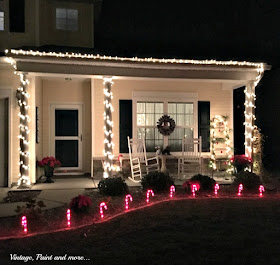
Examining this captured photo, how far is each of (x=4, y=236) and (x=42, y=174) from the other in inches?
206

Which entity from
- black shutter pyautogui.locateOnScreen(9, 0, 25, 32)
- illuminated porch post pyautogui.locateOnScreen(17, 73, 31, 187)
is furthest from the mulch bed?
black shutter pyautogui.locateOnScreen(9, 0, 25, 32)

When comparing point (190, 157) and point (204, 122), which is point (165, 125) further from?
point (204, 122)

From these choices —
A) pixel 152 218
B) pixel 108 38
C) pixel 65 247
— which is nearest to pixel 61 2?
pixel 108 38

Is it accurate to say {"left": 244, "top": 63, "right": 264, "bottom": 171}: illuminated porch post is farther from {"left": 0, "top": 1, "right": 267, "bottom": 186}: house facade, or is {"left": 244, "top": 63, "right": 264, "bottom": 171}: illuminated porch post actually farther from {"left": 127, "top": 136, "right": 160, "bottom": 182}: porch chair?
{"left": 127, "top": 136, "right": 160, "bottom": 182}: porch chair

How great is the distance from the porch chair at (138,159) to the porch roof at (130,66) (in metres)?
1.81

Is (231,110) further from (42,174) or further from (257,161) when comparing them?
(42,174)

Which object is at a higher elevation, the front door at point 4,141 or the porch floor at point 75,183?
the front door at point 4,141

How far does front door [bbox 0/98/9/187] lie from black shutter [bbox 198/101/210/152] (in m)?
5.10

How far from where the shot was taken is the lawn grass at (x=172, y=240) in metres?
3.66

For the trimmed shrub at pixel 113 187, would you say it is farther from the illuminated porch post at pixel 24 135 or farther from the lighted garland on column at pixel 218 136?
the lighted garland on column at pixel 218 136

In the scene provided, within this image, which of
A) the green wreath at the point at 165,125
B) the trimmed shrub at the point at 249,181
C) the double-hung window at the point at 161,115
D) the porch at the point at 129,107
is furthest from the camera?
the double-hung window at the point at 161,115

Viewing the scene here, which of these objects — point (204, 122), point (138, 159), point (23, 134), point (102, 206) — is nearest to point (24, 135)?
point (23, 134)

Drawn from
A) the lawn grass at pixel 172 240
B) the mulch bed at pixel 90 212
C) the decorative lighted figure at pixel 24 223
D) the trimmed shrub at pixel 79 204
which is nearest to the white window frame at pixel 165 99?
the mulch bed at pixel 90 212

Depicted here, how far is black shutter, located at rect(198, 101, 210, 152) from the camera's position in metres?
10.1
